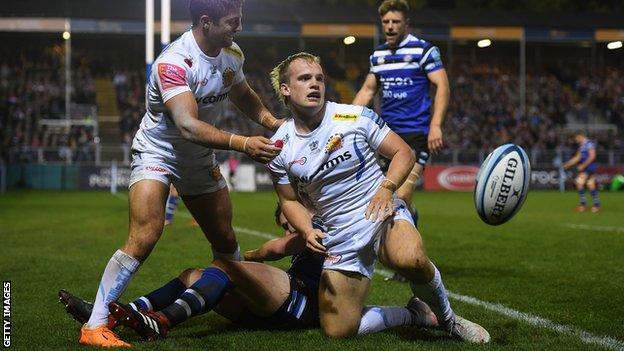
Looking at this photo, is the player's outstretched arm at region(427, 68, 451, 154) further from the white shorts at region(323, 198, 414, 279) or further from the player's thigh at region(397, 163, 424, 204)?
the white shorts at region(323, 198, 414, 279)

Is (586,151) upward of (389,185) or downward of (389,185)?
upward

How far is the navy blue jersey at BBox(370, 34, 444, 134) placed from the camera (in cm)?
931

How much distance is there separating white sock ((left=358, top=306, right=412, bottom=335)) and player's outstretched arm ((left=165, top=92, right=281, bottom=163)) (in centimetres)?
129

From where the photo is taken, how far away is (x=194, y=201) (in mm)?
6668

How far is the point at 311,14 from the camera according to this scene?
1764 inches

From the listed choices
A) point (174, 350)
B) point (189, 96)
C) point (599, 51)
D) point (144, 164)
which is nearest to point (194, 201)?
point (144, 164)

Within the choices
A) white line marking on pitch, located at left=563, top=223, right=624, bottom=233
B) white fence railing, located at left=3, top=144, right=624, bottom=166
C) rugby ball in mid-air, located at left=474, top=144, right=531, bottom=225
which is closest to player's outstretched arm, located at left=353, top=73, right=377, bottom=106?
rugby ball in mid-air, located at left=474, top=144, right=531, bottom=225

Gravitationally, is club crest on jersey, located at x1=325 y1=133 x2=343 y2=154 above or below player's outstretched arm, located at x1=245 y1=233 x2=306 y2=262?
above

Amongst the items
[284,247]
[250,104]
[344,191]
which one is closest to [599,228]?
[250,104]

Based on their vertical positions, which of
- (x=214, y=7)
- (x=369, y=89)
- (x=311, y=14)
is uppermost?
(x=311, y=14)

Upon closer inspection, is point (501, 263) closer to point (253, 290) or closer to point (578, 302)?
point (578, 302)

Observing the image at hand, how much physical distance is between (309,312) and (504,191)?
1.84 meters

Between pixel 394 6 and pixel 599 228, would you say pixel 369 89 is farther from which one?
pixel 599 228

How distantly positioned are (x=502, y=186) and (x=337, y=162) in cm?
167
